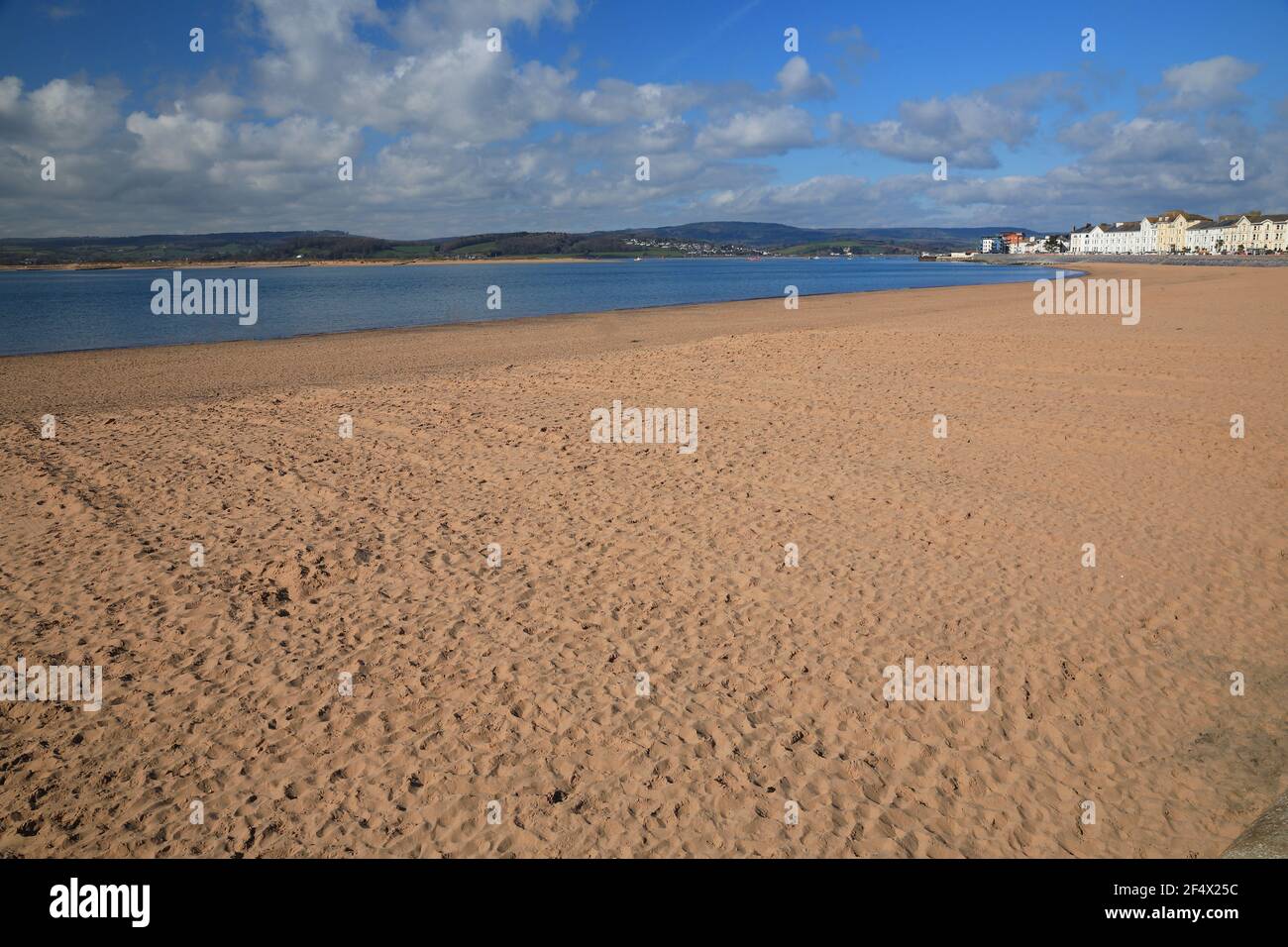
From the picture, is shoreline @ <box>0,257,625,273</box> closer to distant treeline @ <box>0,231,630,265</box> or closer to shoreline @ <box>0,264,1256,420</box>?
distant treeline @ <box>0,231,630,265</box>

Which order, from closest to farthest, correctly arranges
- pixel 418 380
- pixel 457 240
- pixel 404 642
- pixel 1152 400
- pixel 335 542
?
pixel 404 642
pixel 335 542
pixel 1152 400
pixel 418 380
pixel 457 240

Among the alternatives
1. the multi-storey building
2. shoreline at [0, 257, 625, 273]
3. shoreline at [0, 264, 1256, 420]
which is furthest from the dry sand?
the multi-storey building

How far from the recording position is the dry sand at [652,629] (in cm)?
467

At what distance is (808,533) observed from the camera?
886cm

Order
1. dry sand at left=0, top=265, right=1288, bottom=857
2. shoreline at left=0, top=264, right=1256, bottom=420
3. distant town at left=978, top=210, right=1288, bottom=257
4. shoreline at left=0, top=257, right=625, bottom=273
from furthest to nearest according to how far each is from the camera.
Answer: shoreline at left=0, top=257, right=625, bottom=273, distant town at left=978, top=210, right=1288, bottom=257, shoreline at left=0, top=264, right=1256, bottom=420, dry sand at left=0, top=265, right=1288, bottom=857

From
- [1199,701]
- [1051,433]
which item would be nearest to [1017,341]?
[1051,433]

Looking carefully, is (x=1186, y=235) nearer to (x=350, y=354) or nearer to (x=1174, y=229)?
(x=1174, y=229)

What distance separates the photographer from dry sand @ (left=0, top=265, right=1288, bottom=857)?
4672 mm

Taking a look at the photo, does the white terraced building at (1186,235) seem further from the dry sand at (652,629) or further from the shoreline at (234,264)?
the dry sand at (652,629)

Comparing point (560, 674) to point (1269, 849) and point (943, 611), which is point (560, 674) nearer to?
point (943, 611)

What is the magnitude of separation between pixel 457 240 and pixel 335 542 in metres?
204

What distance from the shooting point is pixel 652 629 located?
6.82 metres

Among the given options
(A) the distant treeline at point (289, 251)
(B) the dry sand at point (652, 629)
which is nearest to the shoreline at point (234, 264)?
(A) the distant treeline at point (289, 251)

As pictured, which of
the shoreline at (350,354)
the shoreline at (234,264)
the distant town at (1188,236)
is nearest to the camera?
the shoreline at (350,354)
